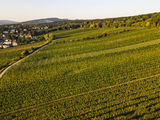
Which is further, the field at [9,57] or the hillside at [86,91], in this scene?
the field at [9,57]

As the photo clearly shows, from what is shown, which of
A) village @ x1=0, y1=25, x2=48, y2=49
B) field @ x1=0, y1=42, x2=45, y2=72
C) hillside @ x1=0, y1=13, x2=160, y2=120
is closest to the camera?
hillside @ x1=0, y1=13, x2=160, y2=120

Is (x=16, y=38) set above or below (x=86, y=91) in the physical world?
above

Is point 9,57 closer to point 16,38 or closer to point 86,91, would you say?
point 86,91

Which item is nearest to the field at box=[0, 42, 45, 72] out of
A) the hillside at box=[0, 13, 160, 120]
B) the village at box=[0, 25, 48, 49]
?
the hillside at box=[0, 13, 160, 120]

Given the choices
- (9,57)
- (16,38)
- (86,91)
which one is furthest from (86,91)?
(16,38)

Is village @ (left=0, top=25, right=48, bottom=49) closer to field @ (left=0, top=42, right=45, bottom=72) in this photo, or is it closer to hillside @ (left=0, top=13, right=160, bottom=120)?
field @ (left=0, top=42, right=45, bottom=72)

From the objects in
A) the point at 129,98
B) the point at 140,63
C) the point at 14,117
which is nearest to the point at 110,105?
the point at 129,98

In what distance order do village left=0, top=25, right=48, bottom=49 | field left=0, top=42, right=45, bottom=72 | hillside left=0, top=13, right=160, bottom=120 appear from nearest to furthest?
hillside left=0, top=13, right=160, bottom=120 → field left=0, top=42, right=45, bottom=72 → village left=0, top=25, right=48, bottom=49

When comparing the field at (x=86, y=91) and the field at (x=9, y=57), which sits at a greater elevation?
the field at (x=9, y=57)

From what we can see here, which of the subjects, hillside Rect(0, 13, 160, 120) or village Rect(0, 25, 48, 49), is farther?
village Rect(0, 25, 48, 49)

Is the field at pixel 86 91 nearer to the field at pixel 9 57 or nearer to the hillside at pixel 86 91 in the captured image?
the hillside at pixel 86 91

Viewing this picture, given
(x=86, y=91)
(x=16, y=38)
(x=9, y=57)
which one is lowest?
(x=86, y=91)

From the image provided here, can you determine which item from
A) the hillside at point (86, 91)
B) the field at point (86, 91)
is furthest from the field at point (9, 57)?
the field at point (86, 91)
